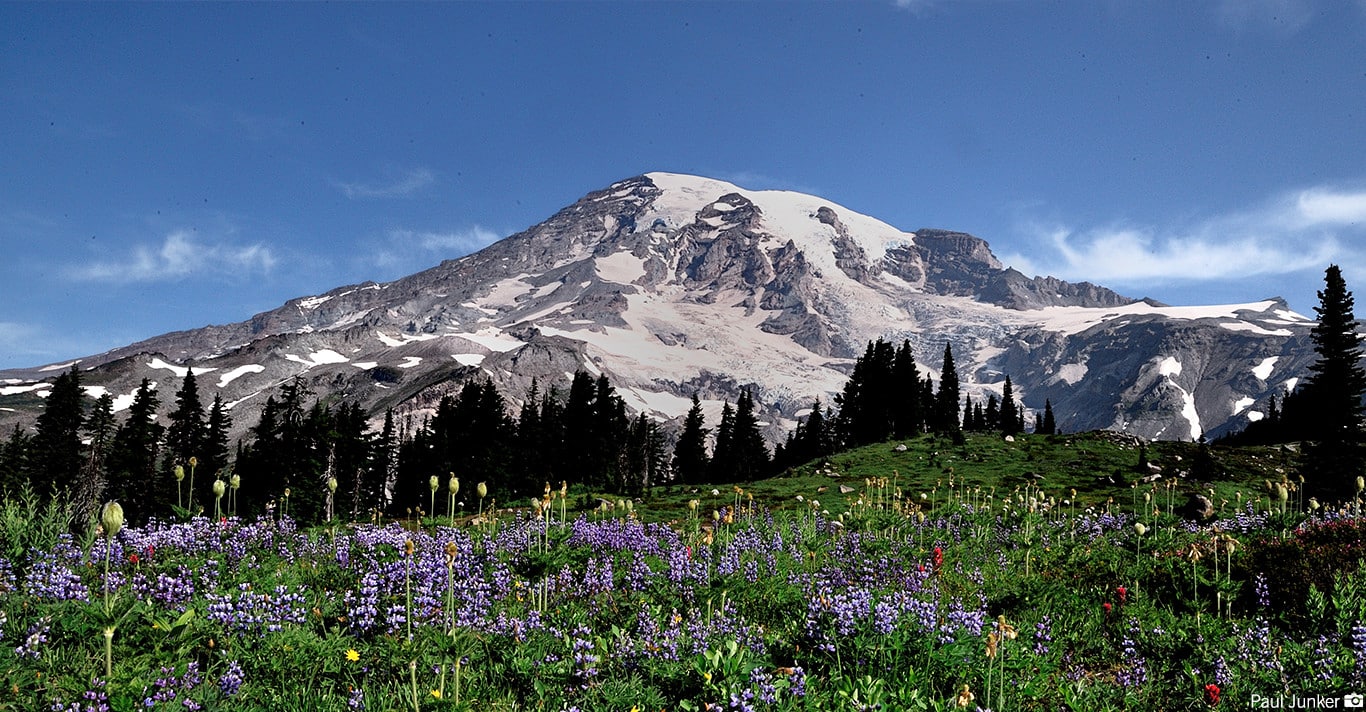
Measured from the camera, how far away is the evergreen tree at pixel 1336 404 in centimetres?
3198

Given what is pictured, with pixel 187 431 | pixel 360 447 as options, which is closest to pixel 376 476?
pixel 360 447

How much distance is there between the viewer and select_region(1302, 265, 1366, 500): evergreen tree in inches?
1259

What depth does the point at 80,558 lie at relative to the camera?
7465mm

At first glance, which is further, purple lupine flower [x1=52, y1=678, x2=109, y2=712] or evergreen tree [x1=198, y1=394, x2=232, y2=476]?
evergreen tree [x1=198, y1=394, x2=232, y2=476]

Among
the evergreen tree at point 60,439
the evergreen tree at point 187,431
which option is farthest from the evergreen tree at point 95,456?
the evergreen tree at point 187,431

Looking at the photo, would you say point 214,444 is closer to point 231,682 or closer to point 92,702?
point 231,682

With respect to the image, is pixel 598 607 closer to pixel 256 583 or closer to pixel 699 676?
pixel 699 676

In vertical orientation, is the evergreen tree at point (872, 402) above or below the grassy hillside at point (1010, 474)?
above

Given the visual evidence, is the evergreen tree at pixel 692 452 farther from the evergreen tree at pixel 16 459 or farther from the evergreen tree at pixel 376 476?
the evergreen tree at pixel 16 459

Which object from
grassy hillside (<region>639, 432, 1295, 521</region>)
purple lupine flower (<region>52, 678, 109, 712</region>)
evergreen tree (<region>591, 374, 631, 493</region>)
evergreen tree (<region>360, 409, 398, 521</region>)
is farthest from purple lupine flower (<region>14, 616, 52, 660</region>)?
evergreen tree (<region>591, 374, 631, 493</region>)

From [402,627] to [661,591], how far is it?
9.36 ft

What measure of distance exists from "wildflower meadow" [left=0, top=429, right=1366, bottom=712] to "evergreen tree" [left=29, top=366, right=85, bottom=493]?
68429 millimetres

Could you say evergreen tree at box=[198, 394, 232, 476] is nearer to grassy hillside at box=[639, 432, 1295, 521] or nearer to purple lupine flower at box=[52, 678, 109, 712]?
grassy hillside at box=[639, 432, 1295, 521]

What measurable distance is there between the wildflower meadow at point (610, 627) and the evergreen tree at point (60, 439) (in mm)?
68429
